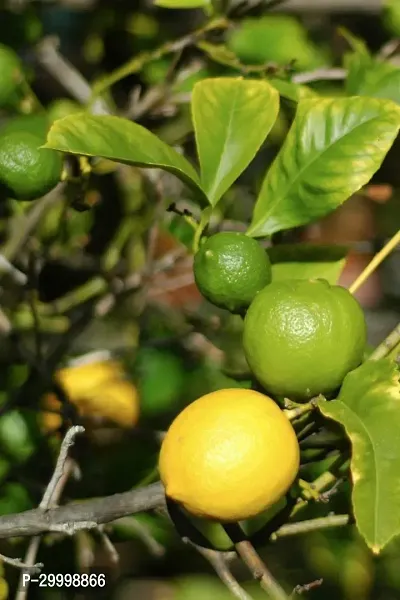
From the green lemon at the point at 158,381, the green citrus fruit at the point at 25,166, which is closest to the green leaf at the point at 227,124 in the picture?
the green citrus fruit at the point at 25,166

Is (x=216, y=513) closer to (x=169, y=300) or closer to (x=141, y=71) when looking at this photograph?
(x=141, y=71)

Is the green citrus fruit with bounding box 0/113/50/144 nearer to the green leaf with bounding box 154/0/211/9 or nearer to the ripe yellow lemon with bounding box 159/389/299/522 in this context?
the green leaf with bounding box 154/0/211/9

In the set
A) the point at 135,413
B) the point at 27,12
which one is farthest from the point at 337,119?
the point at 27,12

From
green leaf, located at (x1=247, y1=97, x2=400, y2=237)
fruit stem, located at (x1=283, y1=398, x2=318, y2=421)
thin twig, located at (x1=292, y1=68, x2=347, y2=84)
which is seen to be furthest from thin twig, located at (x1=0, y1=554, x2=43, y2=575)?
thin twig, located at (x1=292, y1=68, x2=347, y2=84)

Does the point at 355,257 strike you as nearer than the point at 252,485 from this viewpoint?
No

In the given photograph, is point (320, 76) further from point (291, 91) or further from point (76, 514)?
point (76, 514)

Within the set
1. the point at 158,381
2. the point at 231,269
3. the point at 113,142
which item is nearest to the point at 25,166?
the point at 113,142

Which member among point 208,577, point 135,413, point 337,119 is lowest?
point 208,577
